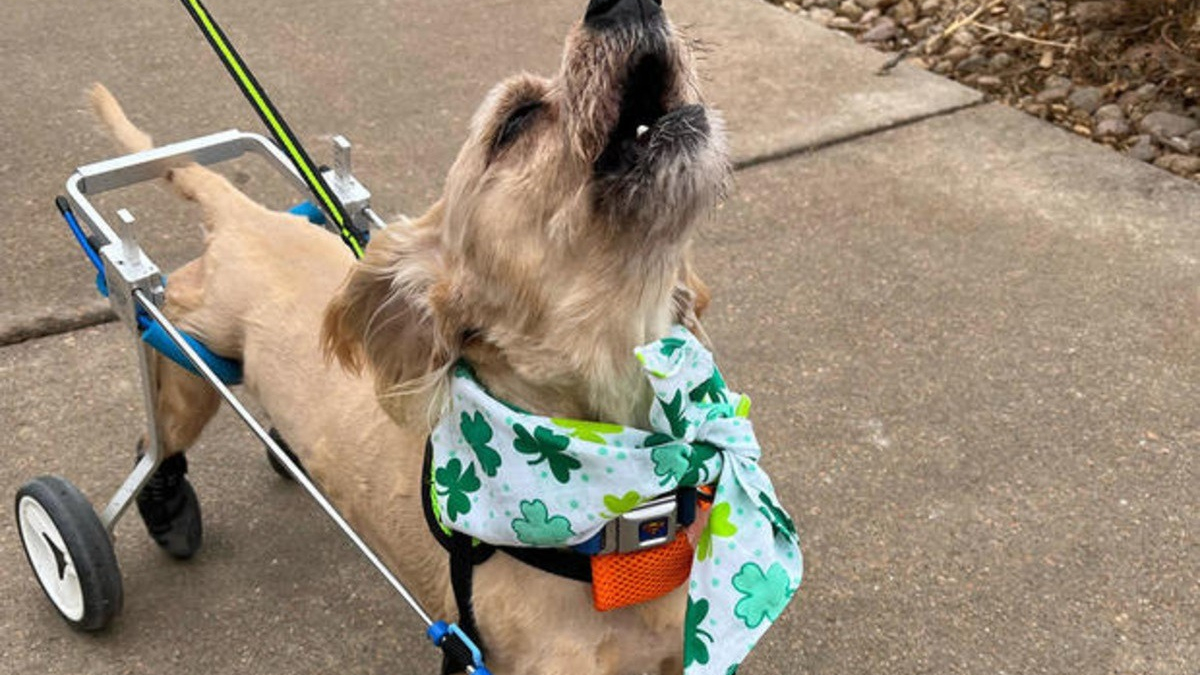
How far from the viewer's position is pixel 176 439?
2992 millimetres

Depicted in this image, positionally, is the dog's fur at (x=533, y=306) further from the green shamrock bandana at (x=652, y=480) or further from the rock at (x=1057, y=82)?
the rock at (x=1057, y=82)

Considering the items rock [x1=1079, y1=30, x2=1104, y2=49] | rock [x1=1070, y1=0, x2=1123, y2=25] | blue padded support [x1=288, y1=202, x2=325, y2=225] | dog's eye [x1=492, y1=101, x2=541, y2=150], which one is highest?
dog's eye [x1=492, y1=101, x2=541, y2=150]

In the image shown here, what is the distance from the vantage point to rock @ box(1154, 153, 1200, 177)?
5145 mm

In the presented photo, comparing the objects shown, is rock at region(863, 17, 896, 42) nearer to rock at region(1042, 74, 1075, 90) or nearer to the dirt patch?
the dirt patch

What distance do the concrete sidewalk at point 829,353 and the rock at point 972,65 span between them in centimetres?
25

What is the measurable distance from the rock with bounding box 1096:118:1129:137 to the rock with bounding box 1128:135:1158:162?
8 cm

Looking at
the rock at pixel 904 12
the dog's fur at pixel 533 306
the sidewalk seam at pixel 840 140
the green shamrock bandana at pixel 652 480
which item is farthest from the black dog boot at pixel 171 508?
the rock at pixel 904 12

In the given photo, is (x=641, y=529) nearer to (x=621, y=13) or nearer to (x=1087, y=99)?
(x=621, y=13)

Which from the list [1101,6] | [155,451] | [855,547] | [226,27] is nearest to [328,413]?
[155,451]

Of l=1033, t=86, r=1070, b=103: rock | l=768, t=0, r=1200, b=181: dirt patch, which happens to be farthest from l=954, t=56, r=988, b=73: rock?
l=1033, t=86, r=1070, b=103: rock

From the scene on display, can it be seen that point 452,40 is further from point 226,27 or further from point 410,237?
point 410,237

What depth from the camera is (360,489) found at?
8.54 feet

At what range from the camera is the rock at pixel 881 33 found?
249 inches

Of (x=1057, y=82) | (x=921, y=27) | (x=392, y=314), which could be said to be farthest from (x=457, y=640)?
(x=921, y=27)
